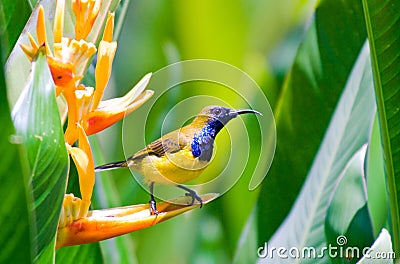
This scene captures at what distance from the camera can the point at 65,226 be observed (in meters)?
0.55

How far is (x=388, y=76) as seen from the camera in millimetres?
799

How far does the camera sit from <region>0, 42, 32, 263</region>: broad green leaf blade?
454 millimetres

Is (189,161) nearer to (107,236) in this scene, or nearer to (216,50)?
(107,236)

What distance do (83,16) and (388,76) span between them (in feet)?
1.24

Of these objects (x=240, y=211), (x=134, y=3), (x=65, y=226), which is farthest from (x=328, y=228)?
(x=134, y=3)

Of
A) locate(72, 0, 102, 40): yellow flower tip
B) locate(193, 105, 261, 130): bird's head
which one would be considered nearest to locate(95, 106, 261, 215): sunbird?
locate(193, 105, 261, 130): bird's head

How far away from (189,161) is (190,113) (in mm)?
229

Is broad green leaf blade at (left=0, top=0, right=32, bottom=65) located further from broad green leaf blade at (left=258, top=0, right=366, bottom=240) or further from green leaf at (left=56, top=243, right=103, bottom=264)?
broad green leaf blade at (left=258, top=0, right=366, bottom=240)

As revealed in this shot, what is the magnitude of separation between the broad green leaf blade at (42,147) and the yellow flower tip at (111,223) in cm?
7

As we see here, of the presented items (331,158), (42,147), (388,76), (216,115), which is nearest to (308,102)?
(331,158)

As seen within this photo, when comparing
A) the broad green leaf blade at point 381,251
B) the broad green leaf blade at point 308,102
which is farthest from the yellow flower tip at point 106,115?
the broad green leaf blade at point 308,102

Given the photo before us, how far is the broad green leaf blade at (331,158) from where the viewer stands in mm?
939

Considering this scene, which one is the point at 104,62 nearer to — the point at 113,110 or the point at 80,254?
the point at 113,110

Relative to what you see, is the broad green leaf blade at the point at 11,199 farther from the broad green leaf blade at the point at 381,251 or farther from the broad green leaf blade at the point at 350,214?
the broad green leaf blade at the point at 350,214
